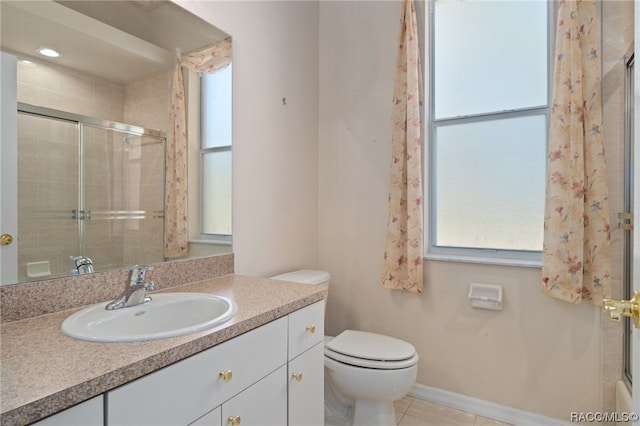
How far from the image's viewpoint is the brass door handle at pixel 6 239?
3.21 ft

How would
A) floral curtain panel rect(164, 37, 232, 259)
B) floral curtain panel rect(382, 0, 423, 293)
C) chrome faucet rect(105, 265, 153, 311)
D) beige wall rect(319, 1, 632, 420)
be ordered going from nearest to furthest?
chrome faucet rect(105, 265, 153, 311) < floral curtain panel rect(164, 37, 232, 259) < beige wall rect(319, 1, 632, 420) < floral curtain panel rect(382, 0, 423, 293)

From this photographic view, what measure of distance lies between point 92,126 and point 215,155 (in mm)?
567

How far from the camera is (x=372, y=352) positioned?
1.70 metres

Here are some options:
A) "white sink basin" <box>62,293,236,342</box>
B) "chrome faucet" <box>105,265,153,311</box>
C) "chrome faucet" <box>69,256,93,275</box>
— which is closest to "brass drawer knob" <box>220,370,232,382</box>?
"white sink basin" <box>62,293,236,342</box>

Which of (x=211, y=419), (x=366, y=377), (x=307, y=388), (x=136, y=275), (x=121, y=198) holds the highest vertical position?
(x=121, y=198)

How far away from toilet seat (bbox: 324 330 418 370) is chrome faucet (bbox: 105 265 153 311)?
1002mm

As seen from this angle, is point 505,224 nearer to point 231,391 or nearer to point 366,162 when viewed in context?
point 366,162

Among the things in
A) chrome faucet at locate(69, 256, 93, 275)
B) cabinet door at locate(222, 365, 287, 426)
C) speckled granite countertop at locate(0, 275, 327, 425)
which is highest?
chrome faucet at locate(69, 256, 93, 275)

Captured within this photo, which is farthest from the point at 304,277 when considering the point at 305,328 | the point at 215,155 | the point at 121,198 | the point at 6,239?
the point at 6,239

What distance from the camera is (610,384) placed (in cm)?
167

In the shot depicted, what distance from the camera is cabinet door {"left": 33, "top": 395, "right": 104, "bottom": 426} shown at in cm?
60

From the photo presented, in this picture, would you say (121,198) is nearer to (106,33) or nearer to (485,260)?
(106,33)

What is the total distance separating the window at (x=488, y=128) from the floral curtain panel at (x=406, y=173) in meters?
0.19

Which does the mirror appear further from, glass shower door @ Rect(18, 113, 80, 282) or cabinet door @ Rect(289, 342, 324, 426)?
cabinet door @ Rect(289, 342, 324, 426)
